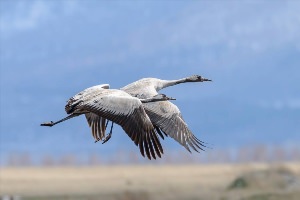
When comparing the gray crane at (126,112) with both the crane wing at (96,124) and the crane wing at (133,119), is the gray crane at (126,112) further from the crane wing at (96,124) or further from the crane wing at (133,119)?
the crane wing at (96,124)

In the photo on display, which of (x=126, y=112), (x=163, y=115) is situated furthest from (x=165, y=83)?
(x=126, y=112)

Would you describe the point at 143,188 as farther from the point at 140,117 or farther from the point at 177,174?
the point at 140,117

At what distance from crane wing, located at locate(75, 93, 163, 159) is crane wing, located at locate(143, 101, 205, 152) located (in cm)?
213

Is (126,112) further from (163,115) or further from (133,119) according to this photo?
(163,115)

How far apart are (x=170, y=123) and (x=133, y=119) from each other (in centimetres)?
252

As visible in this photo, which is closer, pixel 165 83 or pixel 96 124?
pixel 96 124

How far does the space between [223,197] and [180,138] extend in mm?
16463

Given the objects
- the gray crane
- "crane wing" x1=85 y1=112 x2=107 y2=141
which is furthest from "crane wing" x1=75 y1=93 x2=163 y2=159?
"crane wing" x1=85 y1=112 x2=107 y2=141

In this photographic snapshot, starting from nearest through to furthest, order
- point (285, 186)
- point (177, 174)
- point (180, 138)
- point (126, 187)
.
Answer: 1. point (180, 138)
2. point (285, 186)
3. point (126, 187)
4. point (177, 174)

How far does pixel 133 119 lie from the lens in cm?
2692

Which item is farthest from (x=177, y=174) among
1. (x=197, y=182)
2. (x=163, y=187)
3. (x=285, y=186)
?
(x=285, y=186)

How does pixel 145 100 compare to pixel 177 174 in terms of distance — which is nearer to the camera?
pixel 145 100

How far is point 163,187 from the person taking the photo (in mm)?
52562

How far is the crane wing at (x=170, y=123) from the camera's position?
29.2 metres
